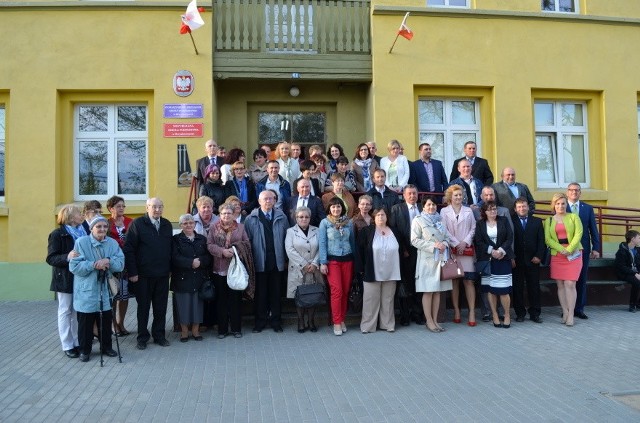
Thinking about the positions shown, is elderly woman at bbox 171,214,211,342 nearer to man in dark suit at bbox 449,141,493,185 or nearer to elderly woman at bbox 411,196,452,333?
elderly woman at bbox 411,196,452,333

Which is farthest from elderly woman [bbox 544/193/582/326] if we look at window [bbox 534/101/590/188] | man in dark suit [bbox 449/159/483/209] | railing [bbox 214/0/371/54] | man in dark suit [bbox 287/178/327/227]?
railing [bbox 214/0/371/54]

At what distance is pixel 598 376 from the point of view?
567cm

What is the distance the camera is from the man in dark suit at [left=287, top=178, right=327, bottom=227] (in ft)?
26.6

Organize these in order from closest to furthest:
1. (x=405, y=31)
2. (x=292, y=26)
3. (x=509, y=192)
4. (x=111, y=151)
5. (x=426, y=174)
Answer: (x=509, y=192), (x=426, y=174), (x=405, y=31), (x=111, y=151), (x=292, y=26)

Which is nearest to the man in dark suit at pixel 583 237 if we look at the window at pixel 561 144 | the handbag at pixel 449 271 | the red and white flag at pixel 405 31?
the handbag at pixel 449 271

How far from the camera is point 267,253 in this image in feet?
25.0

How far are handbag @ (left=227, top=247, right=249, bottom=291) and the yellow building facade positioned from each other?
4112mm

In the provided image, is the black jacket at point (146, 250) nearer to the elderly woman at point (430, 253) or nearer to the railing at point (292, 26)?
the elderly woman at point (430, 253)

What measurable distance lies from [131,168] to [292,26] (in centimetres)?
444

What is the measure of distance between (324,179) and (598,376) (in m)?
4.81

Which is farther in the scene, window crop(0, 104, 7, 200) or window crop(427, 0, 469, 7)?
window crop(427, 0, 469, 7)

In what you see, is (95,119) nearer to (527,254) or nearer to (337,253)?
(337,253)

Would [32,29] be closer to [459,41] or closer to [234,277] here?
[234,277]

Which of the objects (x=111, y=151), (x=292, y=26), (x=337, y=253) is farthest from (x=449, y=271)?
(x=111, y=151)
